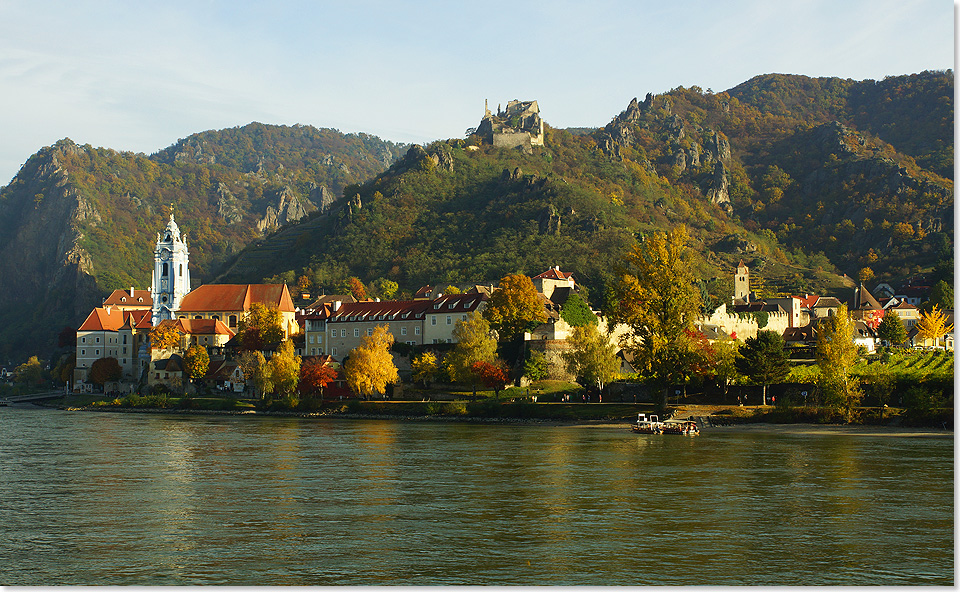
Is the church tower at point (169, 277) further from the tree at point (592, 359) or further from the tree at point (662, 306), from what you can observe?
the tree at point (662, 306)

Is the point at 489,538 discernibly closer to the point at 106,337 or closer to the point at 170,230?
the point at 106,337

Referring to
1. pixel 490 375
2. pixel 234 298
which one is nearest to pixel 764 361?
pixel 490 375

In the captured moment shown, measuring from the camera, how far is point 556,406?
2532 inches

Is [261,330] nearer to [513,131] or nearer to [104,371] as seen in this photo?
[104,371]

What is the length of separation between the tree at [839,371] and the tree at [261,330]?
A: 54.8m

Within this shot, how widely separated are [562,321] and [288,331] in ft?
127

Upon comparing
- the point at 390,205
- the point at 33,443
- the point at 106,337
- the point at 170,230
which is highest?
the point at 390,205

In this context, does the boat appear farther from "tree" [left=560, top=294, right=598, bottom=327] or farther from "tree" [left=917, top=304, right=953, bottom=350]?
"tree" [left=917, top=304, right=953, bottom=350]

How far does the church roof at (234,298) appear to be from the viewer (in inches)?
4311

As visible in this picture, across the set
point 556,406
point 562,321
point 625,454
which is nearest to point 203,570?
point 625,454

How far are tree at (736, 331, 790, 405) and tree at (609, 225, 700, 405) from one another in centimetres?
461

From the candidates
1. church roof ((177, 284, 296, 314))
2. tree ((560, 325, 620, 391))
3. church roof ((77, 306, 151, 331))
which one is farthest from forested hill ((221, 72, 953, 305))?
tree ((560, 325, 620, 391))

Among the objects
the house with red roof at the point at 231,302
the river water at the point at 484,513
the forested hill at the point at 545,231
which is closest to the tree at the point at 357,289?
the forested hill at the point at 545,231

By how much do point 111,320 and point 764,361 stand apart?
260 ft
